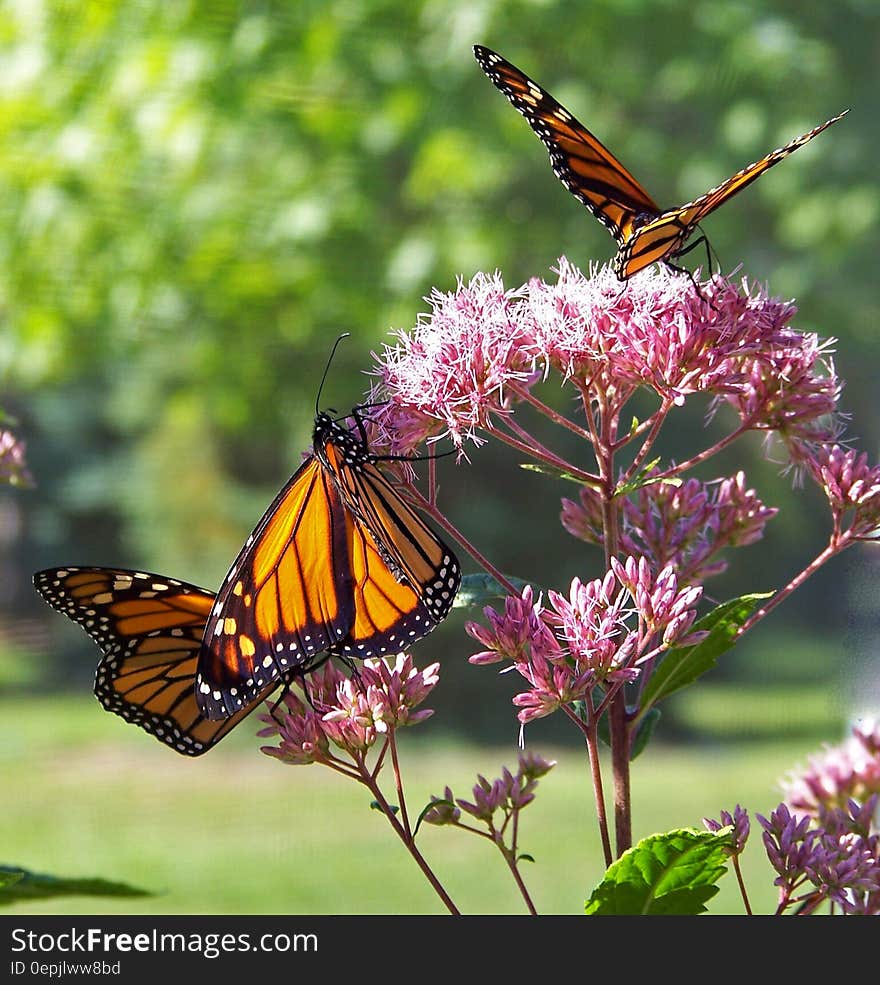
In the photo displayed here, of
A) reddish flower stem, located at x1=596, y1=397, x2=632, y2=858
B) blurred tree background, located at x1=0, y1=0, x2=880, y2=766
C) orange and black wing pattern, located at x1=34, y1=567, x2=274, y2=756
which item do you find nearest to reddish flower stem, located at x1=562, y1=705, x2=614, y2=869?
reddish flower stem, located at x1=596, y1=397, x2=632, y2=858

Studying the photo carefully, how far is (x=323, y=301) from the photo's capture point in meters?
3.94

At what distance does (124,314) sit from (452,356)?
3568 mm

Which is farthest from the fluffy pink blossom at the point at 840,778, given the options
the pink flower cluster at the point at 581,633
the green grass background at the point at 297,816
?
the green grass background at the point at 297,816

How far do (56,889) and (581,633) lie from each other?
1.17 feet

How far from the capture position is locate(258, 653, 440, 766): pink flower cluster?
0.66 meters

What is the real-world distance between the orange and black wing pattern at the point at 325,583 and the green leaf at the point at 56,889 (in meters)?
0.14

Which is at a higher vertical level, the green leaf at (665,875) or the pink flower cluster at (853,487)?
the pink flower cluster at (853,487)

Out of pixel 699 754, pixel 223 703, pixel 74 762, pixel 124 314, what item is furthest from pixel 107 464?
pixel 223 703

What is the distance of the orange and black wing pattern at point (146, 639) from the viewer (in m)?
0.80

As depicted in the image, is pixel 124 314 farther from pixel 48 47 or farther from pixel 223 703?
pixel 223 703

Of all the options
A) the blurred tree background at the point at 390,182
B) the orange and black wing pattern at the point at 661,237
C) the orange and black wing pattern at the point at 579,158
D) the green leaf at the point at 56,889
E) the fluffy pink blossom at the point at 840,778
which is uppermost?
the blurred tree background at the point at 390,182

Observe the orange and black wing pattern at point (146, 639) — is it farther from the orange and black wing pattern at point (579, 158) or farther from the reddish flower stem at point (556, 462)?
the orange and black wing pattern at point (579, 158)

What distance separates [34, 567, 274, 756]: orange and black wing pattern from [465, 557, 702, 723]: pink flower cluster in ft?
0.65

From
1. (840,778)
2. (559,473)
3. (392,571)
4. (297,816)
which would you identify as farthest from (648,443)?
(297,816)
